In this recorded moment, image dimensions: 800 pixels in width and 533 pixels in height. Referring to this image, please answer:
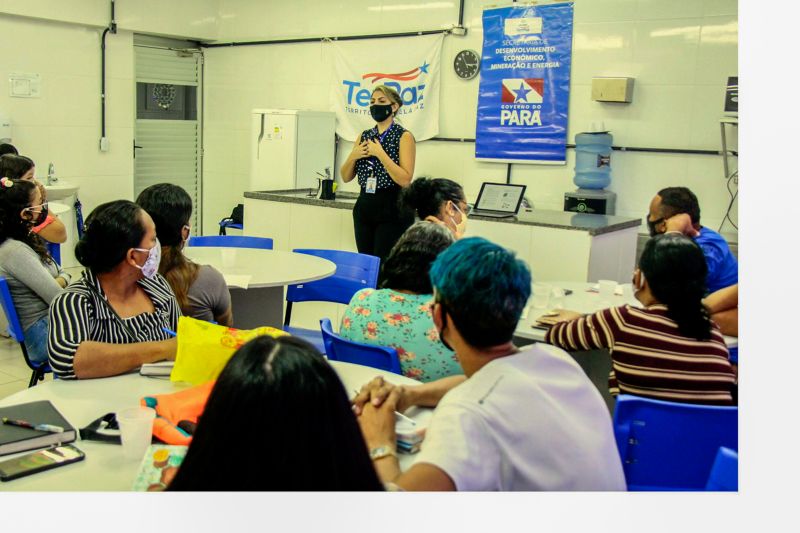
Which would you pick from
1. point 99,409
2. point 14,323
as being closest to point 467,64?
point 14,323

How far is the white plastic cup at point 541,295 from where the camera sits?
10.4ft

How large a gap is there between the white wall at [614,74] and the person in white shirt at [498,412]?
3959 mm

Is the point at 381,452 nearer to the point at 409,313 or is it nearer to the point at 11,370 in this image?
the point at 409,313

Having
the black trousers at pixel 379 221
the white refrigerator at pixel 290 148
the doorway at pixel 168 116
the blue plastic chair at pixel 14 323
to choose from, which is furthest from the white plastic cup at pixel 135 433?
the doorway at pixel 168 116

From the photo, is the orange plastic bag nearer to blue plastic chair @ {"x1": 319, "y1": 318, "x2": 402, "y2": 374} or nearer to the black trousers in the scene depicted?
blue plastic chair @ {"x1": 319, "y1": 318, "x2": 402, "y2": 374}

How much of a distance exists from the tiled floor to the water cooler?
10.9 feet

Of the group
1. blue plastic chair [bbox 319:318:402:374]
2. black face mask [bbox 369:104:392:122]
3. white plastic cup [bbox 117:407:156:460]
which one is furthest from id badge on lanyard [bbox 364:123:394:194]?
white plastic cup [bbox 117:407:156:460]

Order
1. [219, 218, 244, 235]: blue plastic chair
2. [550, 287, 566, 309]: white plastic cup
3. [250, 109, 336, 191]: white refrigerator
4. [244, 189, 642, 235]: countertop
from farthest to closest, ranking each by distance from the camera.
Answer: [219, 218, 244, 235]: blue plastic chair → [250, 109, 336, 191]: white refrigerator → [244, 189, 642, 235]: countertop → [550, 287, 566, 309]: white plastic cup

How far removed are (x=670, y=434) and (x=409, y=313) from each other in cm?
77

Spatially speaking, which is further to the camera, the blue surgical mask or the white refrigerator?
the white refrigerator

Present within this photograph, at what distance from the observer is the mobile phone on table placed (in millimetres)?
1562

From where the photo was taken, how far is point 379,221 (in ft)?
15.6
